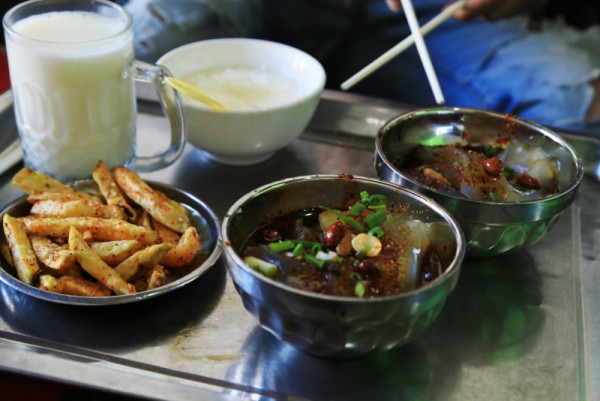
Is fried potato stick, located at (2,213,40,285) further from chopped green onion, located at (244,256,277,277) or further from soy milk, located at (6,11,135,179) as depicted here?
chopped green onion, located at (244,256,277,277)

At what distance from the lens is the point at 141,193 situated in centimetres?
165

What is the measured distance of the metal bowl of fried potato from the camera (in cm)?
137

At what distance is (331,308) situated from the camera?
1.16m

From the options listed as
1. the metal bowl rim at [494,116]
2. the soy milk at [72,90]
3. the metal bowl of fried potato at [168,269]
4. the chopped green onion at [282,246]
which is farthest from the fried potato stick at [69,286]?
the metal bowl rim at [494,116]

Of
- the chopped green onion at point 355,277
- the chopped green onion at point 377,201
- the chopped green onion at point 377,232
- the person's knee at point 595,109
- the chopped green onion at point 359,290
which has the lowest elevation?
the person's knee at point 595,109

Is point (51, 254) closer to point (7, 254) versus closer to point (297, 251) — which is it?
point (7, 254)

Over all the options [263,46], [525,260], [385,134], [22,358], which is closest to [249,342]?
[22,358]

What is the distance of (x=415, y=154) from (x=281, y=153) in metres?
0.50

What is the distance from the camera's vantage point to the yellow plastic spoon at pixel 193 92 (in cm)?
179

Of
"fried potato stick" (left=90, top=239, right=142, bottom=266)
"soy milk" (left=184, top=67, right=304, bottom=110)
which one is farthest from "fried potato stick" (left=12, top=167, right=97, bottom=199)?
"soy milk" (left=184, top=67, right=304, bottom=110)

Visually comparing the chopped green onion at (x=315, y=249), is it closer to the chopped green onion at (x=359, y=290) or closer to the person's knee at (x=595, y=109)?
the chopped green onion at (x=359, y=290)

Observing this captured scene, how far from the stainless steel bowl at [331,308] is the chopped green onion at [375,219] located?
12 cm

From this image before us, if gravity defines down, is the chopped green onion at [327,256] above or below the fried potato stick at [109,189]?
above

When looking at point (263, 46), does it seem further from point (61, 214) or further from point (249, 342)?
point (249, 342)
